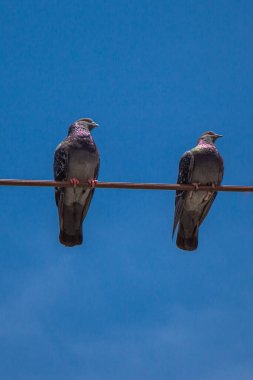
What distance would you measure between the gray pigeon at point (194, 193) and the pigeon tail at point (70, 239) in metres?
1.60

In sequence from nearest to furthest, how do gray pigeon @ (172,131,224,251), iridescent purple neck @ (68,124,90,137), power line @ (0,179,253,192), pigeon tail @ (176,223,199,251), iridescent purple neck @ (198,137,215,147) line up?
power line @ (0,179,253,192)
pigeon tail @ (176,223,199,251)
gray pigeon @ (172,131,224,251)
iridescent purple neck @ (68,124,90,137)
iridescent purple neck @ (198,137,215,147)

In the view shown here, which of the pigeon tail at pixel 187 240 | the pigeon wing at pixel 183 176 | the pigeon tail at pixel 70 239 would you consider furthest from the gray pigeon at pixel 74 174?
the pigeon tail at pixel 187 240

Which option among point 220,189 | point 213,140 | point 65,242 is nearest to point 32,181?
point 220,189

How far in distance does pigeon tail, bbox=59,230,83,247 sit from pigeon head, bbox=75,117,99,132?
6.66 feet

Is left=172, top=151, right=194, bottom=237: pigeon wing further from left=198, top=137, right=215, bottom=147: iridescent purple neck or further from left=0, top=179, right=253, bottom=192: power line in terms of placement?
left=0, top=179, right=253, bottom=192: power line

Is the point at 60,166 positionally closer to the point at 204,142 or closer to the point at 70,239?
the point at 70,239

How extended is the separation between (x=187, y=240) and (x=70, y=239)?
1.95m

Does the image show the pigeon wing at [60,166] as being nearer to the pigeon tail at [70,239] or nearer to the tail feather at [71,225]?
the tail feather at [71,225]

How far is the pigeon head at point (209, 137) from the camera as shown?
13.5 metres

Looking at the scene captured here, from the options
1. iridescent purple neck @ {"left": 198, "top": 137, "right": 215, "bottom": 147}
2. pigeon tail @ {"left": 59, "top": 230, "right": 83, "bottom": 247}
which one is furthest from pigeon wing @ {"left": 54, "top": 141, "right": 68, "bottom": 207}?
iridescent purple neck @ {"left": 198, "top": 137, "right": 215, "bottom": 147}

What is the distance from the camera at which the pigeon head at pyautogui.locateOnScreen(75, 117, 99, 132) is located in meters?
13.2

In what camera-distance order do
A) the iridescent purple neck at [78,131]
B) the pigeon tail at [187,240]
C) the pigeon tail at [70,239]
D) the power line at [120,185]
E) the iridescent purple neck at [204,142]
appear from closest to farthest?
the power line at [120,185] → the pigeon tail at [70,239] → the pigeon tail at [187,240] → the iridescent purple neck at [78,131] → the iridescent purple neck at [204,142]

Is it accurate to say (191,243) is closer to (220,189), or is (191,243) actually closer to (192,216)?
(192,216)

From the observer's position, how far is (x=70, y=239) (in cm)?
1215
